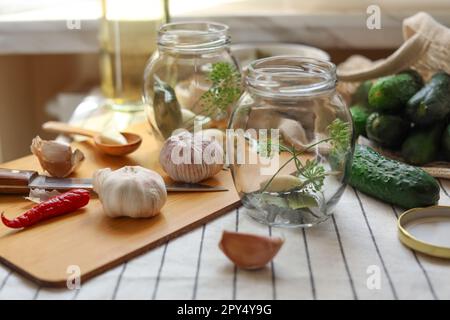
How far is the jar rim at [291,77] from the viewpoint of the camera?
38.4 inches

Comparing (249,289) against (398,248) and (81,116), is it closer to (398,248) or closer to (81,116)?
(398,248)

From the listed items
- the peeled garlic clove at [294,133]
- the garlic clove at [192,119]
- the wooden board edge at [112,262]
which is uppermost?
the peeled garlic clove at [294,133]

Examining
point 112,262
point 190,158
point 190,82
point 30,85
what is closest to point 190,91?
point 190,82

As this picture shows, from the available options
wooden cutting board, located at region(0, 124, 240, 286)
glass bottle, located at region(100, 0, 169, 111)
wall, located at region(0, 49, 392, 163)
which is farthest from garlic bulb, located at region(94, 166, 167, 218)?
wall, located at region(0, 49, 392, 163)

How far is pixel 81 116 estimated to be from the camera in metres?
1.56

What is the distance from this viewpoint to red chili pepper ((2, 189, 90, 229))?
98 centimetres

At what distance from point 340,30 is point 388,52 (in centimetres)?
15

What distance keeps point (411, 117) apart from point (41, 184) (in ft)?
2.02

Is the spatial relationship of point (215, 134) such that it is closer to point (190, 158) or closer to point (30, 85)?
point (190, 158)

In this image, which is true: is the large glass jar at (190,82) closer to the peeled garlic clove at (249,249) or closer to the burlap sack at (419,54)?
the burlap sack at (419,54)

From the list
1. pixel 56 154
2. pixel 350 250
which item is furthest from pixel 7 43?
pixel 350 250

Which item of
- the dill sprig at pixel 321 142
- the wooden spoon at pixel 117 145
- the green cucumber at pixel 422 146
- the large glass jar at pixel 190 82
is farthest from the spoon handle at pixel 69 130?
the green cucumber at pixel 422 146

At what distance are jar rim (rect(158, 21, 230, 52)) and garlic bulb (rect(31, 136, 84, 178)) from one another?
0.27m

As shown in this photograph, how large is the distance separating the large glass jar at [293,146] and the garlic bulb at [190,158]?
0.09 m
